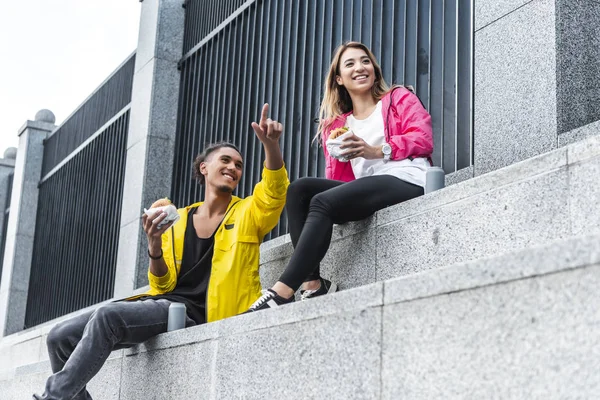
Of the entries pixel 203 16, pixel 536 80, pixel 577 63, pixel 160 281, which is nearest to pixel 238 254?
pixel 160 281

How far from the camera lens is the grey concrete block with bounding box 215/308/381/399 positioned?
3594mm

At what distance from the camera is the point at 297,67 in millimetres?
9164

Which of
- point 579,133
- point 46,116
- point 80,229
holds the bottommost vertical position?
point 579,133

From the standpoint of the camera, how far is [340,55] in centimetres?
644

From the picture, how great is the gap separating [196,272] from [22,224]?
11.7 m

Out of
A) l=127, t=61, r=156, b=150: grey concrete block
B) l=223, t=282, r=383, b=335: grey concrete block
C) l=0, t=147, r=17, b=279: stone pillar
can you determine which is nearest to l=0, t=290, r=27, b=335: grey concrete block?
l=0, t=147, r=17, b=279: stone pillar

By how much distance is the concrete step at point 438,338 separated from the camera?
264 cm

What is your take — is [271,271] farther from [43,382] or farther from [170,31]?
[170,31]

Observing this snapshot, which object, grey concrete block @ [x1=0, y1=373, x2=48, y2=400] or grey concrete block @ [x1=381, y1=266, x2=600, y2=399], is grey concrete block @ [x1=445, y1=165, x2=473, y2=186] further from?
grey concrete block @ [x1=0, y1=373, x2=48, y2=400]

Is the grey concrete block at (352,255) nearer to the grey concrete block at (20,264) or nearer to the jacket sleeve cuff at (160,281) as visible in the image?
the jacket sleeve cuff at (160,281)

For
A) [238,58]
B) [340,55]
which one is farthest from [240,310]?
[238,58]

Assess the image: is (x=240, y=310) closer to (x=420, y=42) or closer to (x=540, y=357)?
(x=420, y=42)

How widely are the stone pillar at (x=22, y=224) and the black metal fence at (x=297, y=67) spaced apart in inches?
250

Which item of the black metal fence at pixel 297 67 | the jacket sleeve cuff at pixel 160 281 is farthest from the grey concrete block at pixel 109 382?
the black metal fence at pixel 297 67
